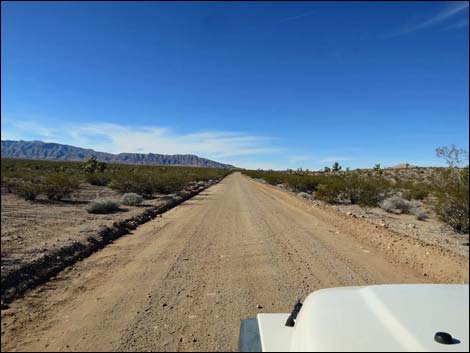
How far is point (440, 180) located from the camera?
13.8 metres

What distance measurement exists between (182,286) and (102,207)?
37.6 ft

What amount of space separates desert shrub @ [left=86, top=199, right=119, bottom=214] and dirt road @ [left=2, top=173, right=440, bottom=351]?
5758 millimetres

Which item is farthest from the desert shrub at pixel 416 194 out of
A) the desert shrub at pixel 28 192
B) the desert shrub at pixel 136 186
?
the desert shrub at pixel 28 192

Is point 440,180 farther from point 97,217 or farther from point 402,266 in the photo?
point 97,217

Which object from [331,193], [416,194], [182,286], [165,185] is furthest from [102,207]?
[416,194]

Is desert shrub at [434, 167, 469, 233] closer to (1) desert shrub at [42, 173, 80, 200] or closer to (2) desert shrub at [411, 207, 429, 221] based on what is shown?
(2) desert shrub at [411, 207, 429, 221]

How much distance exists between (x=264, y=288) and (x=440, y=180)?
10.2 metres

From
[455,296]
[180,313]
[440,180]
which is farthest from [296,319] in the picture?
[440,180]

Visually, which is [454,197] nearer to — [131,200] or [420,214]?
[420,214]

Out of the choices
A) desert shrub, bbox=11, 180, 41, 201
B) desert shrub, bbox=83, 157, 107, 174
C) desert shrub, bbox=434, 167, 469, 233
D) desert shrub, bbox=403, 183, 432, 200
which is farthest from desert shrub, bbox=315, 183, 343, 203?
desert shrub, bbox=83, 157, 107, 174

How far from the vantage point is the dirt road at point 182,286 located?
4.48m

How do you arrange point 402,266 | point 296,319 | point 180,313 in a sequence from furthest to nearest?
point 402,266 < point 180,313 < point 296,319

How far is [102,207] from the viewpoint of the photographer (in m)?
16.8

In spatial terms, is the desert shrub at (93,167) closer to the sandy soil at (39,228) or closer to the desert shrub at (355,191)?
the sandy soil at (39,228)
